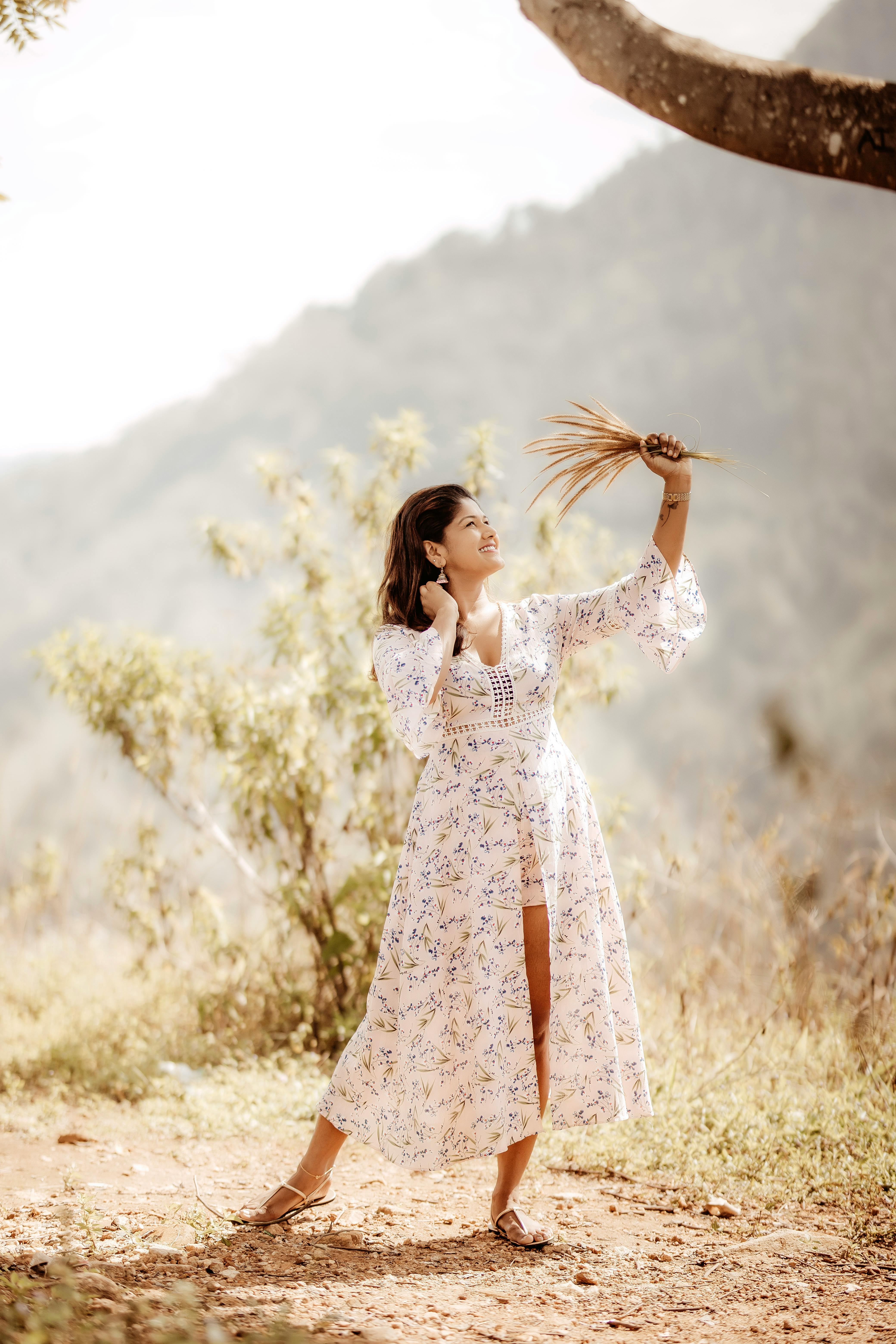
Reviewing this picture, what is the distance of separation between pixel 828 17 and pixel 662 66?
1348 centimetres

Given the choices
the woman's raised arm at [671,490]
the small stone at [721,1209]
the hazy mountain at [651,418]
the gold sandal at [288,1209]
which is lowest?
the gold sandal at [288,1209]

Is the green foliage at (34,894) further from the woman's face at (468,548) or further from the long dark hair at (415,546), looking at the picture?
the woman's face at (468,548)

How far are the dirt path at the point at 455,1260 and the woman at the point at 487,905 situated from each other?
0.17m

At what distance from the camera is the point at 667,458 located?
2.52 m

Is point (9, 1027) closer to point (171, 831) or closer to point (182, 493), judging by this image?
point (171, 831)

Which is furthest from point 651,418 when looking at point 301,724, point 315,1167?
point 315,1167

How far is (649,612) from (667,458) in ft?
1.24

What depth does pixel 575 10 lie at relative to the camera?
7.27 feet

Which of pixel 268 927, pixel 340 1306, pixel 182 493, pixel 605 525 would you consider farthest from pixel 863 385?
pixel 340 1306

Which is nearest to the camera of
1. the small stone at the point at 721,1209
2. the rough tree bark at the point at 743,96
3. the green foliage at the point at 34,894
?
the rough tree bark at the point at 743,96

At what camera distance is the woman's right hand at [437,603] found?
249 cm

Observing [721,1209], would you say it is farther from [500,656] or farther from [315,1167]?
[500,656]

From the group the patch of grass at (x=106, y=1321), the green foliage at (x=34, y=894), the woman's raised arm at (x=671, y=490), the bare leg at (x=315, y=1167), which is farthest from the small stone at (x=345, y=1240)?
the green foliage at (x=34, y=894)

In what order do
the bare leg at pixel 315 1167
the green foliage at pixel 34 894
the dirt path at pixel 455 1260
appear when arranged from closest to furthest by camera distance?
the dirt path at pixel 455 1260
the bare leg at pixel 315 1167
the green foliage at pixel 34 894
